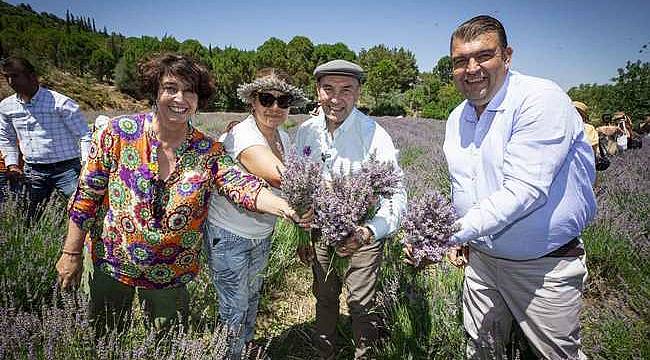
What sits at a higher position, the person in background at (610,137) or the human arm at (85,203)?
the person in background at (610,137)

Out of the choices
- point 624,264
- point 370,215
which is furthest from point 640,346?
point 370,215

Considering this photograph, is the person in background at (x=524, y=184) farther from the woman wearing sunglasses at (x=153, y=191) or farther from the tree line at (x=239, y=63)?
the tree line at (x=239, y=63)

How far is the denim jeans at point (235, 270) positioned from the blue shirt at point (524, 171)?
130 cm

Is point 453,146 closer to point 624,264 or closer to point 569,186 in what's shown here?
point 569,186

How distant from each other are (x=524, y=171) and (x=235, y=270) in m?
1.69

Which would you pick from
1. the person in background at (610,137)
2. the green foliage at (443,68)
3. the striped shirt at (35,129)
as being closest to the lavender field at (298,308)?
the striped shirt at (35,129)

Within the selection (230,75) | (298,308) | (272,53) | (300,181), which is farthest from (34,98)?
(272,53)

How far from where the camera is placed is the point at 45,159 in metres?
4.01

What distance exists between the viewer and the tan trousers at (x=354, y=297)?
7.47 ft

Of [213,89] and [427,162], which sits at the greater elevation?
[213,89]

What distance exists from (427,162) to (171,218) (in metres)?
5.05

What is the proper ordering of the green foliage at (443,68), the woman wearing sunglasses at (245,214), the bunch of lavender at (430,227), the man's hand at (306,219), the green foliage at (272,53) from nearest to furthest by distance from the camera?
the bunch of lavender at (430,227)
the man's hand at (306,219)
the woman wearing sunglasses at (245,214)
the green foliage at (272,53)
the green foliage at (443,68)

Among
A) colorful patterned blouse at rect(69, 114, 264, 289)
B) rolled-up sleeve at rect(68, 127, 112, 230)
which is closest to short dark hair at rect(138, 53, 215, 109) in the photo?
colorful patterned blouse at rect(69, 114, 264, 289)

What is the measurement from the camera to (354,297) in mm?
2314
